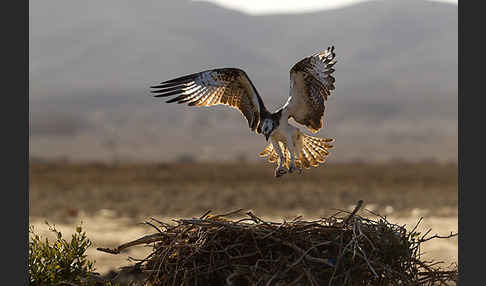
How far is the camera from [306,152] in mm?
7727

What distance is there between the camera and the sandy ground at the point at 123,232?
19203 millimetres

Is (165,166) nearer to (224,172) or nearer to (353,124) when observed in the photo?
(224,172)

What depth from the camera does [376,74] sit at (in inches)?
4993

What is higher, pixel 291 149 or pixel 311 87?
pixel 311 87

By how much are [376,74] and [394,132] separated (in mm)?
46874

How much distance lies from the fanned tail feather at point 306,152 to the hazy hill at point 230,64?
56875 mm

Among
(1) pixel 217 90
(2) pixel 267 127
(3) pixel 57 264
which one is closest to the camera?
(3) pixel 57 264

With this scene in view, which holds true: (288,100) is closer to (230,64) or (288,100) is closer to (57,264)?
(57,264)

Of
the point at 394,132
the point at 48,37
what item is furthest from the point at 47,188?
the point at 48,37

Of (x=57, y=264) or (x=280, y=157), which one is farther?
(x=280, y=157)

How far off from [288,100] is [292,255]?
2.00m

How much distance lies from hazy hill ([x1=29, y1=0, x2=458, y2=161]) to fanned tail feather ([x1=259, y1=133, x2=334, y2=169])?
56875 millimetres

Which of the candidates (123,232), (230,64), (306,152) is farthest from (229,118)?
(306,152)

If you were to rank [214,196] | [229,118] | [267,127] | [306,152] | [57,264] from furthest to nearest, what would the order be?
[229,118] < [214,196] < [306,152] < [267,127] < [57,264]
